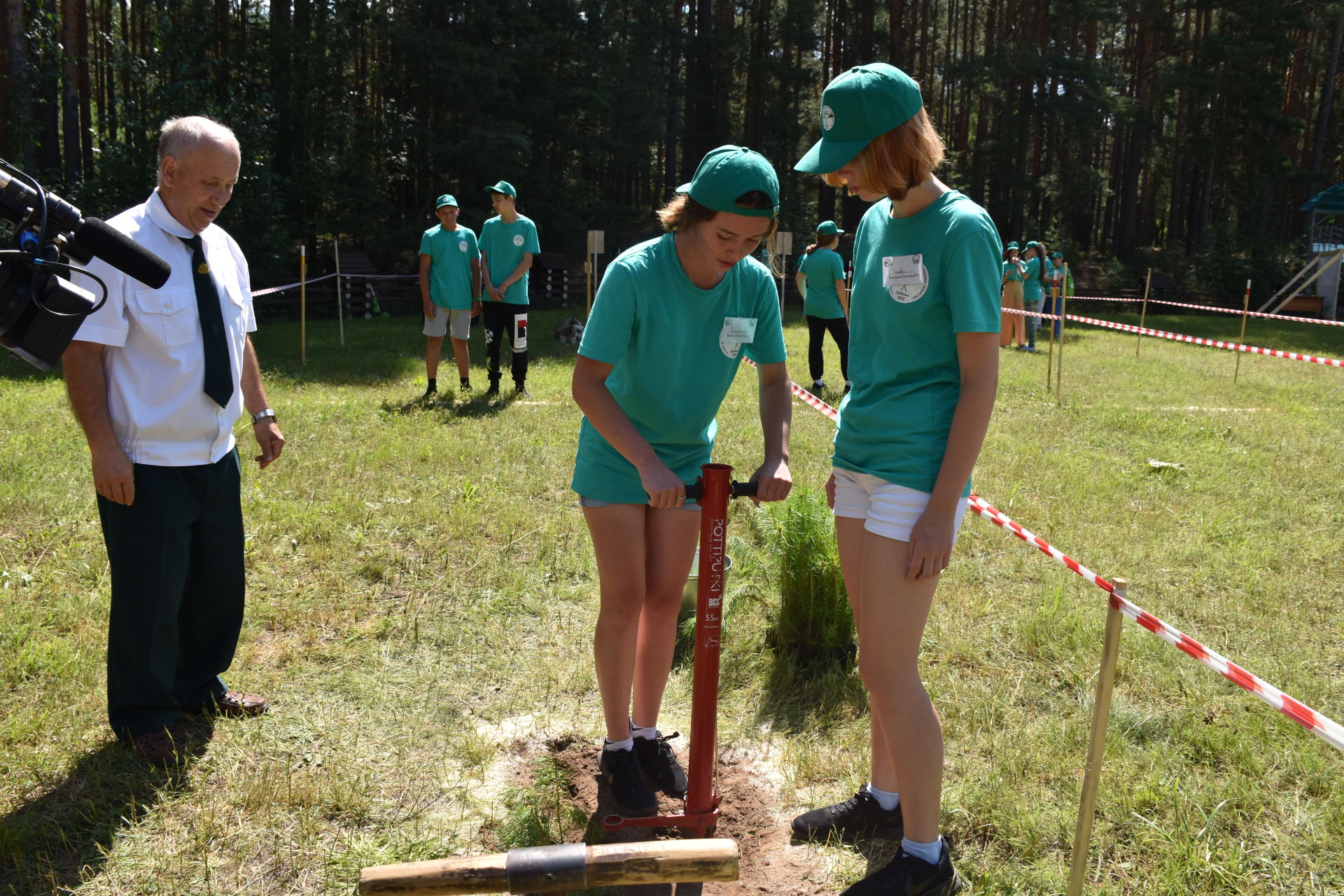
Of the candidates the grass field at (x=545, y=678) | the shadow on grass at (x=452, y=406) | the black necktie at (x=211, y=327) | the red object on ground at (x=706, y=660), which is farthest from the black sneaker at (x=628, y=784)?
the shadow on grass at (x=452, y=406)

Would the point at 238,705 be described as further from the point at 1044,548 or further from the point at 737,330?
the point at 1044,548

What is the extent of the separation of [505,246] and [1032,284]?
37.2ft

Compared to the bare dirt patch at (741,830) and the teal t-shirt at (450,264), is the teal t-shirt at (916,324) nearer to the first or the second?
the bare dirt patch at (741,830)

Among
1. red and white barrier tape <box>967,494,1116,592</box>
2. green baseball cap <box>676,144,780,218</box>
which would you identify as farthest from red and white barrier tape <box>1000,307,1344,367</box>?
green baseball cap <box>676,144,780,218</box>

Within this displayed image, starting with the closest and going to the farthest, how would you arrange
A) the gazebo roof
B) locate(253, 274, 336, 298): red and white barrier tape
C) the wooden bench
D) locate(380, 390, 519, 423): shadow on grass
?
locate(253, 274, 336, 298): red and white barrier tape
locate(380, 390, 519, 423): shadow on grass
the wooden bench
the gazebo roof

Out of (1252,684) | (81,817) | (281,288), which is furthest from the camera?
(281,288)

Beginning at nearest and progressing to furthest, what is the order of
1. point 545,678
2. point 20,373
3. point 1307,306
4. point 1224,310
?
point 545,678 → point 20,373 → point 1224,310 → point 1307,306

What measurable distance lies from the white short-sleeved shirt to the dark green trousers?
10cm

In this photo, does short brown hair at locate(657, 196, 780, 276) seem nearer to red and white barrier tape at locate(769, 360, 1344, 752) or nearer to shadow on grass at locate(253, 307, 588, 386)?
red and white barrier tape at locate(769, 360, 1344, 752)

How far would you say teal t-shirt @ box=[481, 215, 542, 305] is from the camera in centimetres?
874

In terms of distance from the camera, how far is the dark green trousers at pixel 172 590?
3.02 meters

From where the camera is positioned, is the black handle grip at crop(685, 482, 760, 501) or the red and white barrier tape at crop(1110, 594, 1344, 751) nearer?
the red and white barrier tape at crop(1110, 594, 1344, 751)

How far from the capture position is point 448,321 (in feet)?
30.3

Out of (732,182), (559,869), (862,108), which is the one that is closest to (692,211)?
(732,182)
